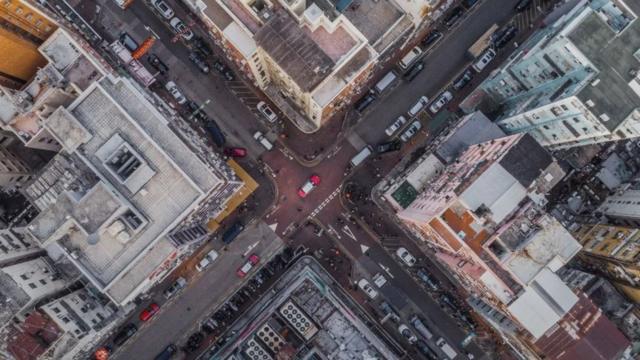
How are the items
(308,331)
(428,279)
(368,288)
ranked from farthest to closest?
(428,279), (368,288), (308,331)

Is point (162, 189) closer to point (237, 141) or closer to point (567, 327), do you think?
point (237, 141)

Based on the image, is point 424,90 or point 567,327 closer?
point 567,327

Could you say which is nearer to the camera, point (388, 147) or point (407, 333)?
point (388, 147)

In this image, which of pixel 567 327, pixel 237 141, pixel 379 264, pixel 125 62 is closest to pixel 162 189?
pixel 237 141

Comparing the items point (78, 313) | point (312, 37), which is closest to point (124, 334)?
point (78, 313)

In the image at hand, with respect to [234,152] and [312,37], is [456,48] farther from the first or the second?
[234,152]

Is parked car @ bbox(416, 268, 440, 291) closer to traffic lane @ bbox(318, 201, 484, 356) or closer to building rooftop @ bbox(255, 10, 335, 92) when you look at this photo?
traffic lane @ bbox(318, 201, 484, 356)
